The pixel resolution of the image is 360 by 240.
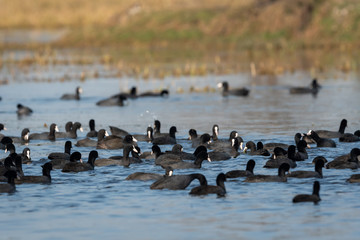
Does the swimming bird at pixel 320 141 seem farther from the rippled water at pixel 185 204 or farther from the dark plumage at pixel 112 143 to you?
the dark plumage at pixel 112 143

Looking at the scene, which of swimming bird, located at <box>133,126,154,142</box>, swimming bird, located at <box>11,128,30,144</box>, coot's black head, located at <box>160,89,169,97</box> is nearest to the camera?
swimming bird, located at <box>133,126,154,142</box>

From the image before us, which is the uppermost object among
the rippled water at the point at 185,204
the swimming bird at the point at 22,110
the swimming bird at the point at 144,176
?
the swimming bird at the point at 22,110

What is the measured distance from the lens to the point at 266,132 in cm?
2828

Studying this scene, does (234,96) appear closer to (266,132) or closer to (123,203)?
(266,132)

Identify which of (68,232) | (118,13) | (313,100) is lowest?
(68,232)

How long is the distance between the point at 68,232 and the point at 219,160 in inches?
315

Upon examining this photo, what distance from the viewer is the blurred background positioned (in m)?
58.2

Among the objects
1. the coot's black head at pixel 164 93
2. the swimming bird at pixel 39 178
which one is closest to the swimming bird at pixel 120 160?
the swimming bird at pixel 39 178

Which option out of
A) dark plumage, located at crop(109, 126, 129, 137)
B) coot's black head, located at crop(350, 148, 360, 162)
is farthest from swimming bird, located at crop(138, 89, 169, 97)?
coot's black head, located at crop(350, 148, 360, 162)

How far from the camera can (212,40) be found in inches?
3036

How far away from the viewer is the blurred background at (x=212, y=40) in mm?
58219

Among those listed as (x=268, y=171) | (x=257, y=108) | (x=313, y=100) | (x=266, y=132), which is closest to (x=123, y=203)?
(x=268, y=171)

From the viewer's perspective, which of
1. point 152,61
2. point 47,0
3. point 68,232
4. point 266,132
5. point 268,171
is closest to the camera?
point 68,232

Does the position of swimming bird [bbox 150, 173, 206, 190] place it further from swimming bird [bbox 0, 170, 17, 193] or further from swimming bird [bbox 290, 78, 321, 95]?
swimming bird [bbox 290, 78, 321, 95]
